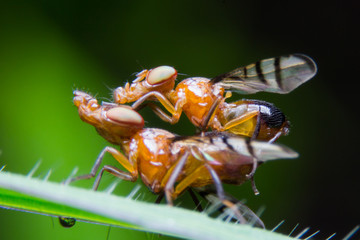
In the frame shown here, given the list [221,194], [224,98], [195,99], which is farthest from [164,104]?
[221,194]

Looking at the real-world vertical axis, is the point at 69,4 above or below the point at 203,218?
above

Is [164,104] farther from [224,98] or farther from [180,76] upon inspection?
[180,76]

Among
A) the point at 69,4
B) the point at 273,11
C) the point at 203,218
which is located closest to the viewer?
the point at 203,218

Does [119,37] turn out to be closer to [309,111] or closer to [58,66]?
[58,66]

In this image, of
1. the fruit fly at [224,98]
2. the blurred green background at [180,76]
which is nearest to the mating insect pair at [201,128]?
the fruit fly at [224,98]

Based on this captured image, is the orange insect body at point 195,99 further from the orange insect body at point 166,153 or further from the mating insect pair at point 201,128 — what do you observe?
the orange insect body at point 166,153

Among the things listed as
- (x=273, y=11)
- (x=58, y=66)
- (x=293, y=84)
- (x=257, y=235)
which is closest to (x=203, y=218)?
(x=257, y=235)
